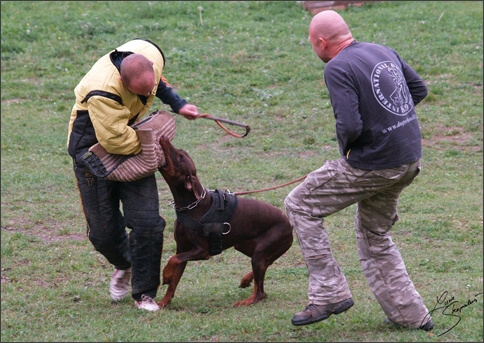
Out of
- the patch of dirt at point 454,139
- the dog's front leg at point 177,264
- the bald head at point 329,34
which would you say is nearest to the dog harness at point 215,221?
the dog's front leg at point 177,264

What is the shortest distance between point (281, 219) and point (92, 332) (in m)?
1.69

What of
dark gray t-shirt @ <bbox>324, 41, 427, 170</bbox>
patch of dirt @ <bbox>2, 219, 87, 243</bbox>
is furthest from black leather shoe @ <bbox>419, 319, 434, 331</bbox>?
patch of dirt @ <bbox>2, 219, 87, 243</bbox>

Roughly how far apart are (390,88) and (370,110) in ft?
0.67

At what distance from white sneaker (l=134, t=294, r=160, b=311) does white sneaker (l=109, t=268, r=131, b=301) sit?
366mm

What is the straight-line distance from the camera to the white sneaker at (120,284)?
6414mm

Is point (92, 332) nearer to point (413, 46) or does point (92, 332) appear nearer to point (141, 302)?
point (141, 302)

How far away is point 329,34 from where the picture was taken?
16.5ft

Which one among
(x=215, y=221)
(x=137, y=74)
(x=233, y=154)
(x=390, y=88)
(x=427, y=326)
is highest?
(x=390, y=88)

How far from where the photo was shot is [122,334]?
5.42 m

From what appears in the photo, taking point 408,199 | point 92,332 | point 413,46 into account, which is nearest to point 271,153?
point 408,199

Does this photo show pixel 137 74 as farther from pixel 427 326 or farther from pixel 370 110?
pixel 427 326

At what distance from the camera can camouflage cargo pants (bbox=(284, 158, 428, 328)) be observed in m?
5.01

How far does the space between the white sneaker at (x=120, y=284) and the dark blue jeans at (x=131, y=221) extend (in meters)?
0.23

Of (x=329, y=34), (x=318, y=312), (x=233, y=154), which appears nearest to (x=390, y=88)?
(x=329, y=34)
